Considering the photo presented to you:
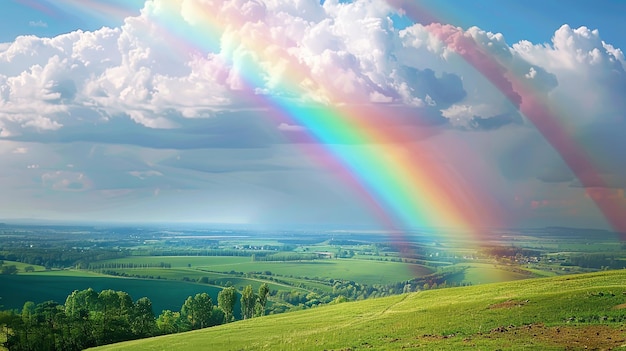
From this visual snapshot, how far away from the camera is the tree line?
6738 cm

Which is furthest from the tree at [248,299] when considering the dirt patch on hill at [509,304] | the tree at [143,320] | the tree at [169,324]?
the dirt patch on hill at [509,304]

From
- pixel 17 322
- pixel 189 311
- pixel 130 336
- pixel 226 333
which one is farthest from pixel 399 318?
pixel 189 311

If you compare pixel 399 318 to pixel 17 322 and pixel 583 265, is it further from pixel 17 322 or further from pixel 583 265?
pixel 583 265

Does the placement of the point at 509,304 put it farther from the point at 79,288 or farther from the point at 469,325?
the point at 79,288

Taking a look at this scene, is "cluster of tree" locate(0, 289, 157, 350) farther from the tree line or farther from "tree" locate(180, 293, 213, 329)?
"tree" locate(180, 293, 213, 329)

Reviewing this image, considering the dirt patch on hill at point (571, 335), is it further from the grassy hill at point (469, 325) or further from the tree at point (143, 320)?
the tree at point (143, 320)

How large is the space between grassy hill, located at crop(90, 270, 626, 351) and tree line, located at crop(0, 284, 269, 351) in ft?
62.5

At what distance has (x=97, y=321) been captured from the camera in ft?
237

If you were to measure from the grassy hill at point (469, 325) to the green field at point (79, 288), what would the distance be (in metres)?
105

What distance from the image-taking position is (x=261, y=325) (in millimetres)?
55281

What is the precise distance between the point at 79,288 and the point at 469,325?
535 ft

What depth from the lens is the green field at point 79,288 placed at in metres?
154

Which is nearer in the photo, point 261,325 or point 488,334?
point 488,334

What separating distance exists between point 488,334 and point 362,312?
20674 millimetres
